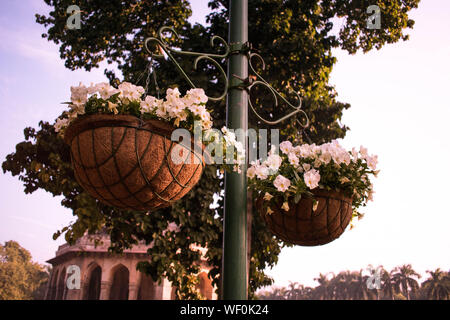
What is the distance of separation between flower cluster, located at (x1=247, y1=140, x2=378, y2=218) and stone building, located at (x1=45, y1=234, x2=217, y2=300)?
21.1 m

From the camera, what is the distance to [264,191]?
8.01 feet

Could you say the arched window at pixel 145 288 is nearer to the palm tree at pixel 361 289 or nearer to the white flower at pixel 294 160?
the white flower at pixel 294 160

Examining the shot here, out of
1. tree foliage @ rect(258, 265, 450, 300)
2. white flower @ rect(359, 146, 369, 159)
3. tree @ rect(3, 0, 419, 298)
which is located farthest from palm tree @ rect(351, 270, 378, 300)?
white flower @ rect(359, 146, 369, 159)

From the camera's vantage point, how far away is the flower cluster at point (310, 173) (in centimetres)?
233

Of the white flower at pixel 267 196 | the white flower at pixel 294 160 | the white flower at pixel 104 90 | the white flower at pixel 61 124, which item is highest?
the white flower at pixel 104 90

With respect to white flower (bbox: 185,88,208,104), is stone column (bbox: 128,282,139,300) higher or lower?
lower

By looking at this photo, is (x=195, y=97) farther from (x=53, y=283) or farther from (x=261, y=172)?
(x=53, y=283)

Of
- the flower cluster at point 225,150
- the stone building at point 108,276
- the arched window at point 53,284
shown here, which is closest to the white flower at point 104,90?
the flower cluster at point 225,150

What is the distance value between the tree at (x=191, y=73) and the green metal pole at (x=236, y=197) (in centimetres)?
454

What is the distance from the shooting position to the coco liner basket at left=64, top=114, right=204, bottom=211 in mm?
1865

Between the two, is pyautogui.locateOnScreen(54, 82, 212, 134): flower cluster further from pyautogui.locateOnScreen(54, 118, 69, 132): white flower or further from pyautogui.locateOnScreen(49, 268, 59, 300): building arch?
pyautogui.locateOnScreen(49, 268, 59, 300): building arch

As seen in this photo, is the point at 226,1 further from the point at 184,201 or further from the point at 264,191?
the point at 264,191

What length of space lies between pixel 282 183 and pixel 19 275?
50.7 meters

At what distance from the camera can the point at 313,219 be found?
7.61 ft
